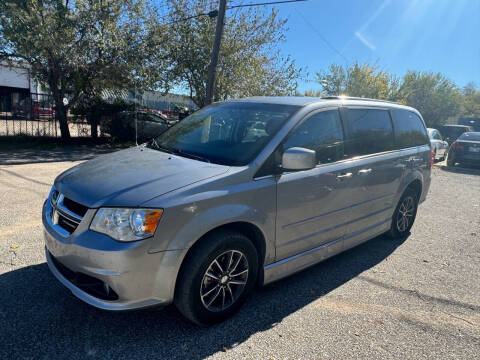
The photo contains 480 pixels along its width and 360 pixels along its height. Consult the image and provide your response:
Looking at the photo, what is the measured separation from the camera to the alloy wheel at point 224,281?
2.86 m

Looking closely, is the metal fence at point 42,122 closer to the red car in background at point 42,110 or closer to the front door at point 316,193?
the red car in background at point 42,110

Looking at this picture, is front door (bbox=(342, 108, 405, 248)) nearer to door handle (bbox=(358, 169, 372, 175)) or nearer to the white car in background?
door handle (bbox=(358, 169, 372, 175))

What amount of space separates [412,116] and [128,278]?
4.58m

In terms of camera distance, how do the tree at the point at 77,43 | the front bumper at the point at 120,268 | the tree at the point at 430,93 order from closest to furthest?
the front bumper at the point at 120,268, the tree at the point at 77,43, the tree at the point at 430,93

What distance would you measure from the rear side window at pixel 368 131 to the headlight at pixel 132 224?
2292 mm

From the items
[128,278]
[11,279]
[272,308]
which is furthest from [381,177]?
[11,279]

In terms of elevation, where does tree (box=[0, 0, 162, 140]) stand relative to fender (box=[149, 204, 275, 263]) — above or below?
above

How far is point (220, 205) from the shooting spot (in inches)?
108

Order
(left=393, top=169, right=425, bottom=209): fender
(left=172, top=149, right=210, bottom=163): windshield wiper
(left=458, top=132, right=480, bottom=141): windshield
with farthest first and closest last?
1. (left=458, top=132, right=480, bottom=141): windshield
2. (left=393, top=169, right=425, bottom=209): fender
3. (left=172, top=149, right=210, bottom=163): windshield wiper

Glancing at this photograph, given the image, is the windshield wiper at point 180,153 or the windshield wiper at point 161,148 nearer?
the windshield wiper at point 180,153

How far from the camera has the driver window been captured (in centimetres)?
341

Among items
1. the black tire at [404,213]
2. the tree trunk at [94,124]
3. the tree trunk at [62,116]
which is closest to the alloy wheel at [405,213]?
the black tire at [404,213]

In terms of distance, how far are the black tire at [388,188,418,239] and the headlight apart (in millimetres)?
3635

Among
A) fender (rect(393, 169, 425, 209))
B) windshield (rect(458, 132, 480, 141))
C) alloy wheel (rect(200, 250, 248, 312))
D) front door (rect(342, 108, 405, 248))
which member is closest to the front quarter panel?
alloy wheel (rect(200, 250, 248, 312))
